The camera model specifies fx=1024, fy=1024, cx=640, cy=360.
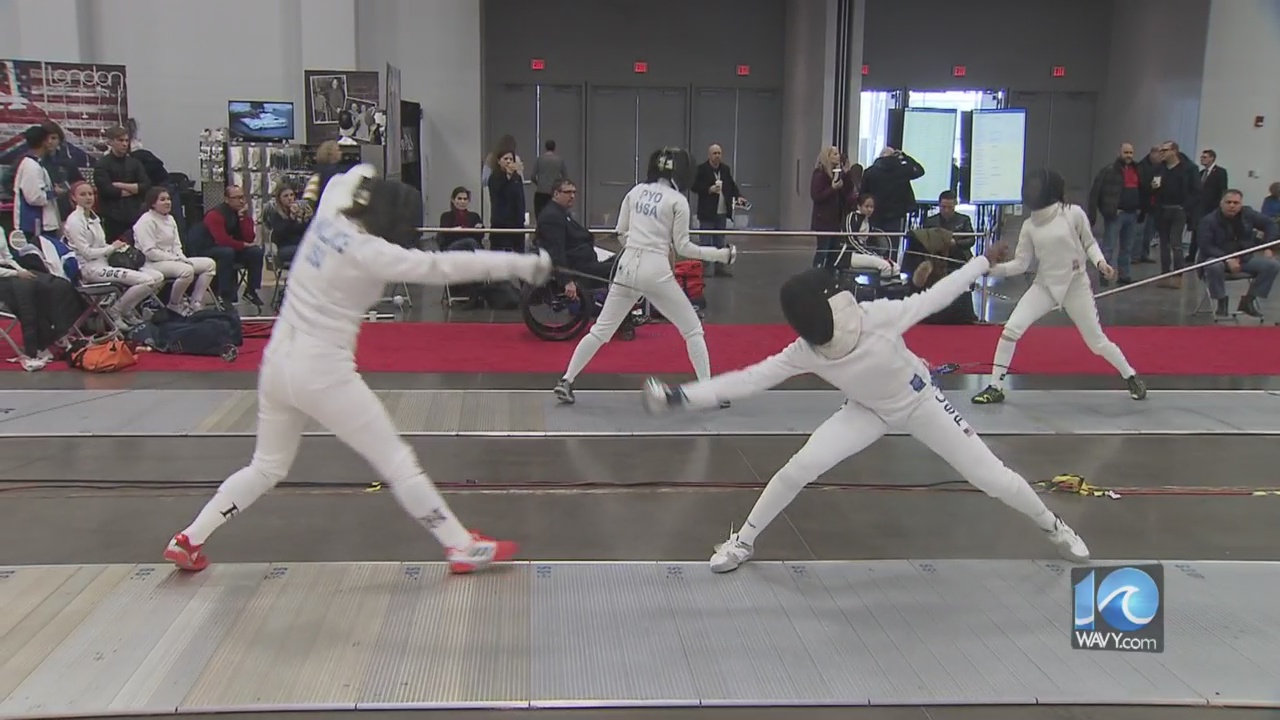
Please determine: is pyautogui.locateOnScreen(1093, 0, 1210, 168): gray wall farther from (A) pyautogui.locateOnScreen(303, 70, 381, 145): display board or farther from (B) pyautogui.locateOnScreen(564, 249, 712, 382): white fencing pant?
(B) pyautogui.locateOnScreen(564, 249, 712, 382): white fencing pant

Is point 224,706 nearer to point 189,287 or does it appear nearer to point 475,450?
point 475,450

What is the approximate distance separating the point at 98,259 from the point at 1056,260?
23.8 feet

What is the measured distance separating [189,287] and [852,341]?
24.3 ft

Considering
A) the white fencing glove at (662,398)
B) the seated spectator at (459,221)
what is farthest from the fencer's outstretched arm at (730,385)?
the seated spectator at (459,221)

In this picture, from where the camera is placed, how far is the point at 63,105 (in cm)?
1135

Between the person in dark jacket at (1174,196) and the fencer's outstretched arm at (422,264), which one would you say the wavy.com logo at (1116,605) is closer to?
the fencer's outstretched arm at (422,264)

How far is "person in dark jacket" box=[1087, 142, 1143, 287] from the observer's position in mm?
13258

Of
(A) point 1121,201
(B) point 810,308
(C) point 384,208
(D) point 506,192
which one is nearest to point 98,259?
(D) point 506,192

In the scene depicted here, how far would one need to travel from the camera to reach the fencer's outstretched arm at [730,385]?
11.9 ft

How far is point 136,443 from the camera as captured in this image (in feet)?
18.7

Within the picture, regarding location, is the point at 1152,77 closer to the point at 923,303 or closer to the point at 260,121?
the point at 260,121

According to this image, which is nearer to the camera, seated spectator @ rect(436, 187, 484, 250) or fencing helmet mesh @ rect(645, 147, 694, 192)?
fencing helmet mesh @ rect(645, 147, 694, 192)

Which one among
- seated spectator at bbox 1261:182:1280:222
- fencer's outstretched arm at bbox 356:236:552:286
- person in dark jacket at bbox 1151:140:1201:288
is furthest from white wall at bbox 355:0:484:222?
fencer's outstretched arm at bbox 356:236:552:286

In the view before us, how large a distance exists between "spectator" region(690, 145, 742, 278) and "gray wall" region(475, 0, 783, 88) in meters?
6.54
